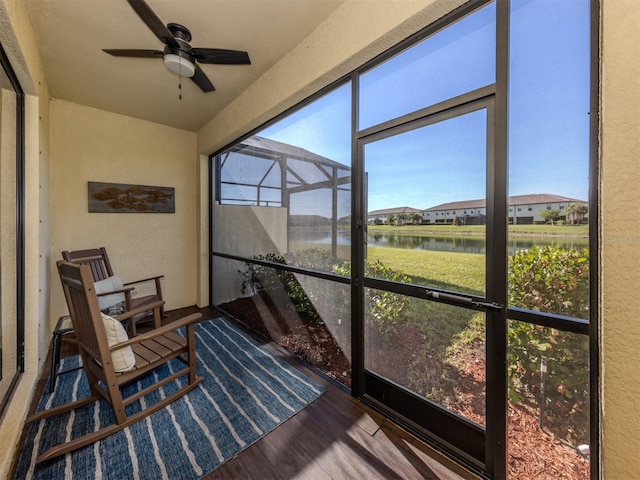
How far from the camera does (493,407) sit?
1.31 m

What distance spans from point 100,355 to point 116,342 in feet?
0.31

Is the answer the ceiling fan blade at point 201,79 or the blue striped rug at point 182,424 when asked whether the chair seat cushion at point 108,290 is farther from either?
the ceiling fan blade at point 201,79

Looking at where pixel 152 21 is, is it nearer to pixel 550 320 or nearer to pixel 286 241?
pixel 286 241

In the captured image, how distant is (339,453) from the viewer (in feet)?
4.90

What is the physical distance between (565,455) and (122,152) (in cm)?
499

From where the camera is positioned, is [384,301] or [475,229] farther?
[384,301]

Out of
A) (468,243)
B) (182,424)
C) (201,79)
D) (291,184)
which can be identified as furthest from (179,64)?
(182,424)

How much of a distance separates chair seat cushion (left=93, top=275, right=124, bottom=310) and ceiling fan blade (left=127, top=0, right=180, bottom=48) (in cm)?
243

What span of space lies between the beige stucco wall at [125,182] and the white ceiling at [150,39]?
1.41 feet

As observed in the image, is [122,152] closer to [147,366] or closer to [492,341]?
[147,366]

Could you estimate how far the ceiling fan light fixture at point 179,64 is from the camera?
6.50ft

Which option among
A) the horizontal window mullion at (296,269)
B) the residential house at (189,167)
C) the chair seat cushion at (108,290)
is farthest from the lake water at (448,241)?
the chair seat cushion at (108,290)

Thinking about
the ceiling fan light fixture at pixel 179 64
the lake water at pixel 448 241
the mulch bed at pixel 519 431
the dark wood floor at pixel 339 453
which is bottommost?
the dark wood floor at pixel 339 453

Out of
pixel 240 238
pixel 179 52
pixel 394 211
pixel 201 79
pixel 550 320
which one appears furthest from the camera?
pixel 240 238
